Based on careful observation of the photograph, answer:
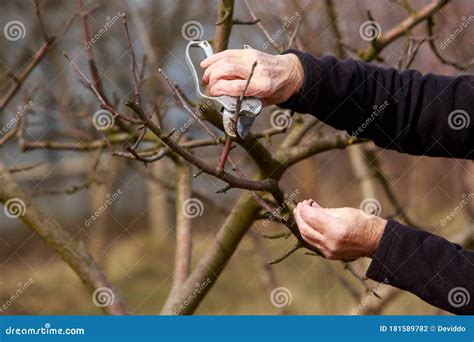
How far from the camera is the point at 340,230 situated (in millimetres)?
1519

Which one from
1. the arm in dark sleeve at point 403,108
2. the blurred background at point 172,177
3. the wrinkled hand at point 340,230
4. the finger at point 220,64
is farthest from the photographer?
the blurred background at point 172,177

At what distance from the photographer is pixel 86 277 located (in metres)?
2.25

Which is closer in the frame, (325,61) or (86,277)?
(325,61)

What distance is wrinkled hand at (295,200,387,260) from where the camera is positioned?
1523mm

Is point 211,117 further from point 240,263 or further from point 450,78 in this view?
point 240,263

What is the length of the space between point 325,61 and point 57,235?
3.27 feet

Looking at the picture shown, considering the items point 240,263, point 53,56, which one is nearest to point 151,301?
point 240,263

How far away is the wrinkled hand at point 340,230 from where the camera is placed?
1.52 metres

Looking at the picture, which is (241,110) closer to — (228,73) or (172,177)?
(228,73)

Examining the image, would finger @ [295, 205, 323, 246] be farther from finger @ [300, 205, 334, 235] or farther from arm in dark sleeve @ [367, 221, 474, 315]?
arm in dark sleeve @ [367, 221, 474, 315]

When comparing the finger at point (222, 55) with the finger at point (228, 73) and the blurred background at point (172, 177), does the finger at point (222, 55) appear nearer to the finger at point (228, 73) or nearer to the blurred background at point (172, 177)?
the finger at point (228, 73)

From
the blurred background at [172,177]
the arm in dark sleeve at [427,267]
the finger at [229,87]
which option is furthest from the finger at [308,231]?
the blurred background at [172,177]

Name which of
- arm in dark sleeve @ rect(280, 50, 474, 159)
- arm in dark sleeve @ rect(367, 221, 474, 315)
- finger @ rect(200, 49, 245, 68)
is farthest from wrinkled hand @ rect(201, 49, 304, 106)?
arm in dark sleeve @ rect(367, 221, 474, 315)

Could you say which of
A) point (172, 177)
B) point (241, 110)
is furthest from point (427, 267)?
point (172, 177)
